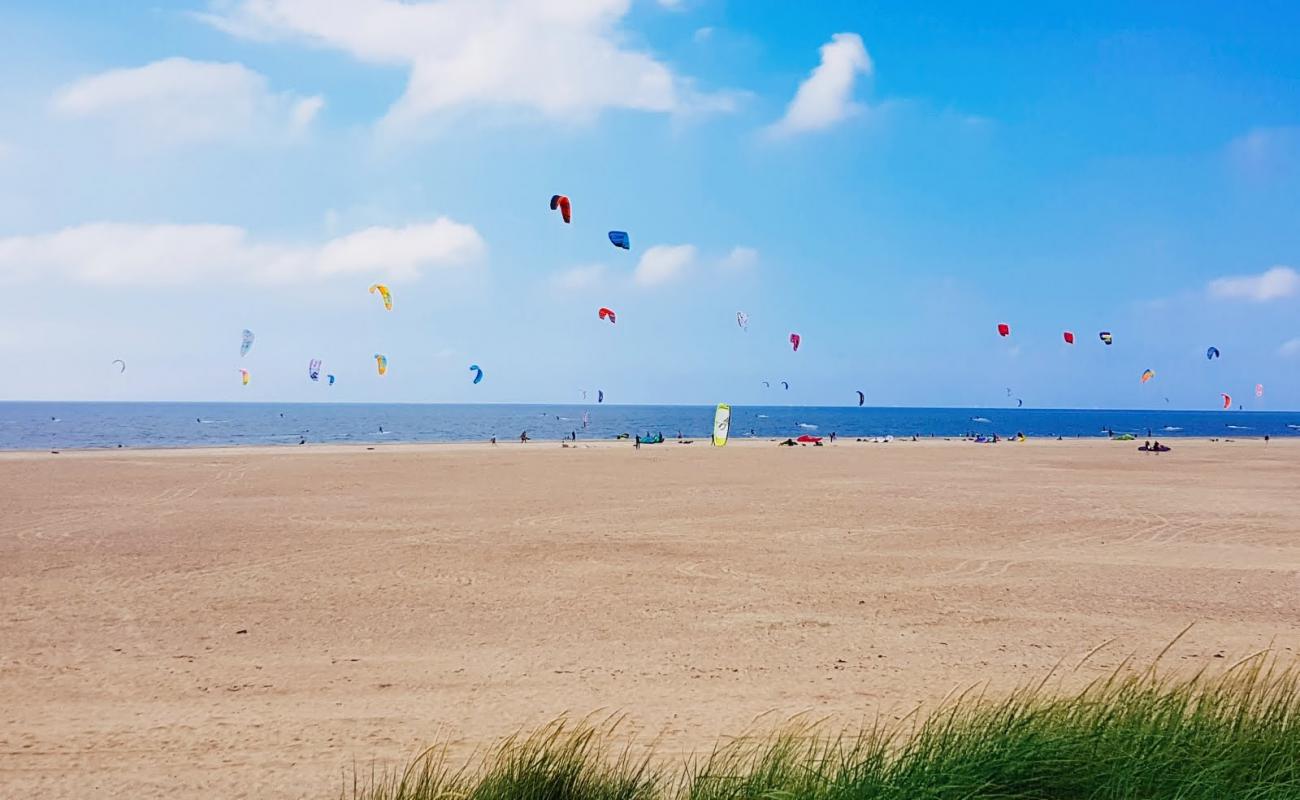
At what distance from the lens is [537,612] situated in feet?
28.3

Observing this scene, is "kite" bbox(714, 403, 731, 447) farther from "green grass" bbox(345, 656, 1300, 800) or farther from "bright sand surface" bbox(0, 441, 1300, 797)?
"green grass" bbox(345, 656, 1300, 800)

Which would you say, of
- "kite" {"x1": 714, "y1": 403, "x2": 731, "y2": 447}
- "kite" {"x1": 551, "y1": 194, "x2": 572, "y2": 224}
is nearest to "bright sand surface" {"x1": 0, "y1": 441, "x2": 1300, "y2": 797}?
"kite" {"x1": 551, "y1": 194, "x2": 572, "y2": 224}

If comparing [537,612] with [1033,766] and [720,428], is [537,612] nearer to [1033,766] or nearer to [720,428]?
[1033,766]

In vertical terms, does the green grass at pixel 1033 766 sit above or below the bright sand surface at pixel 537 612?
above

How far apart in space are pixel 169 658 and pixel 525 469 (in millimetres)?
19403

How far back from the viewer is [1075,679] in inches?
257

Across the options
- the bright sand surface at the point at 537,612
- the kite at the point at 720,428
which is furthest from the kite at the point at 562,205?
the kite at the point at 720,428

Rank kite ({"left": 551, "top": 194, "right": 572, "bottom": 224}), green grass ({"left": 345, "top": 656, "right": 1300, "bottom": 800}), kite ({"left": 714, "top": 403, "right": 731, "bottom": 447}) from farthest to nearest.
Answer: kite ({"left": 714, "top": 403, "right": 731, "bottom": 447}) → kite ({"left": 551, "top": 194, "right": 572, "bottom": 224}) → green grass ({"left": 345, "top": 656, "right": 1300, "bottom": 800})

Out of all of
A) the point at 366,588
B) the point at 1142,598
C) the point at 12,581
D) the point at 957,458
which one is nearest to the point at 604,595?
the point at 366,588

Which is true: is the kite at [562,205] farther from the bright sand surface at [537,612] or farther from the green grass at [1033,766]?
the green grass at [1033,766]

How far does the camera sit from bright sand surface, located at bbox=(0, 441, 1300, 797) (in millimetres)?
5535

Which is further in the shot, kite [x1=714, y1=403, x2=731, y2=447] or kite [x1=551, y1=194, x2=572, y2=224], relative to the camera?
kite [x1=714, y1=403, x2=731, y2=447]

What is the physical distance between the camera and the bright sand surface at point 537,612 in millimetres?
5535

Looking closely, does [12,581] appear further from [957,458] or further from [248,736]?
[957,458]
